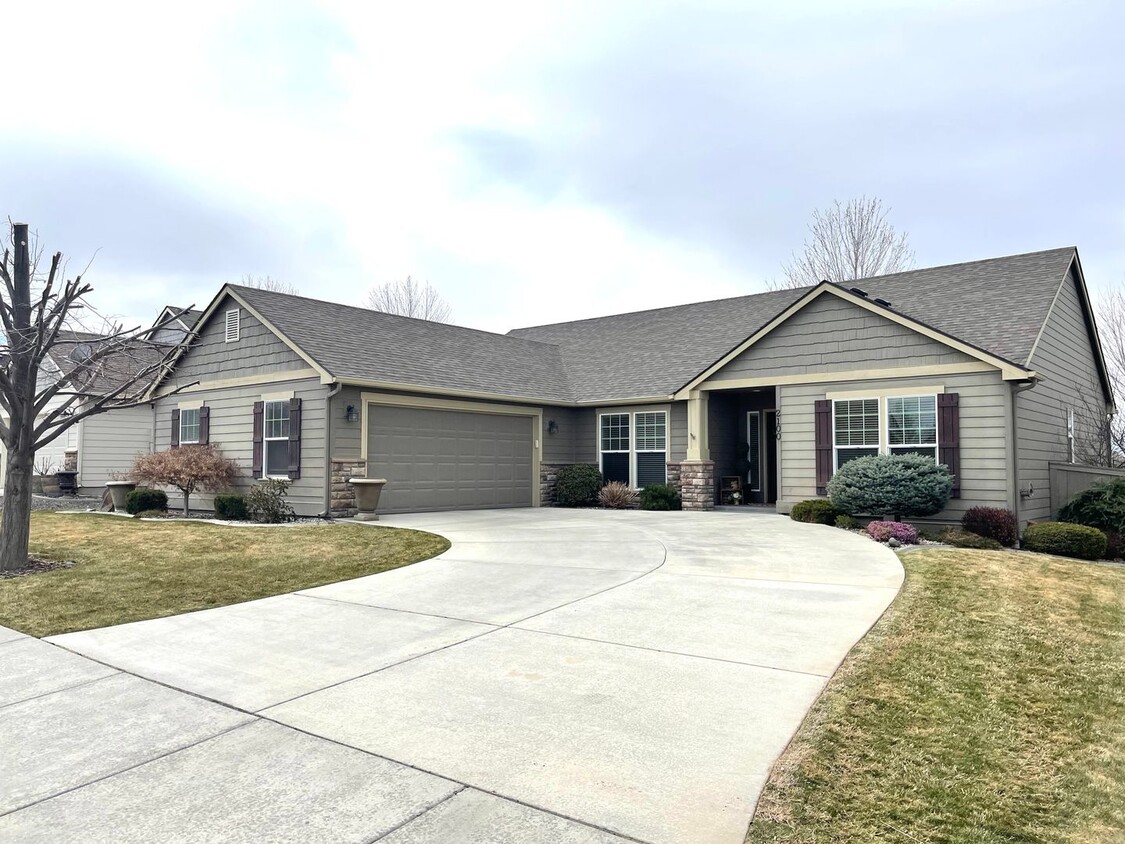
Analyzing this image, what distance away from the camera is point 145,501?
55.3 ft

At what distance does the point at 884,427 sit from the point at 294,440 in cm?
1194

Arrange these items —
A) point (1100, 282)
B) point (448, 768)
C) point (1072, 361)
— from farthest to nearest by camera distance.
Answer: point (1100, 282) → point (1072, 361) → point (448, 768)

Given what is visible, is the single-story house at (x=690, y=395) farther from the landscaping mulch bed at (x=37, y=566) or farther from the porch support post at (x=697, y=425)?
the landscaping mulch bed at (x=37, y=566)

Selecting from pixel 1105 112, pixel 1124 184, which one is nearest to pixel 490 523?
pixel 1105 112

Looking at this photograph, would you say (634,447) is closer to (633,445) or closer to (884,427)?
(633,445)

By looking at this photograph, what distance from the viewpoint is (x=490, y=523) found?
14.0m

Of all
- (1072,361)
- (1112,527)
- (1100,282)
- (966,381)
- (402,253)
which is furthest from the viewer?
(402,253)

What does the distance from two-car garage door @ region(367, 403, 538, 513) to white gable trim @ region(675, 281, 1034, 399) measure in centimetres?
453

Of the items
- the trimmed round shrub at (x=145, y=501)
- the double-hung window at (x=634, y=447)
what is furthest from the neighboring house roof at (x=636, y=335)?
the trimmed round shrub at (x=145, y=501)

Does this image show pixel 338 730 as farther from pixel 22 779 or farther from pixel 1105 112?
pixel 1105 112

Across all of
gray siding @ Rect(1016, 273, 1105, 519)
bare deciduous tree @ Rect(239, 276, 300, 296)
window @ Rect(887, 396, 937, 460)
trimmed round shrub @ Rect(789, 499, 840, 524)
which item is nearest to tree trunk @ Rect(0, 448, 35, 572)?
trimmed round shrub @ Rect(789, 499, 840, 524)

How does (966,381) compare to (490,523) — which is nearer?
(966,381)

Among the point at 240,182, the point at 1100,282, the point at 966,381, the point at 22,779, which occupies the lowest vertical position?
the point at 22,779

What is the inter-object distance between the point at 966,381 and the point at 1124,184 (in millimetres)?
Result: 10735
